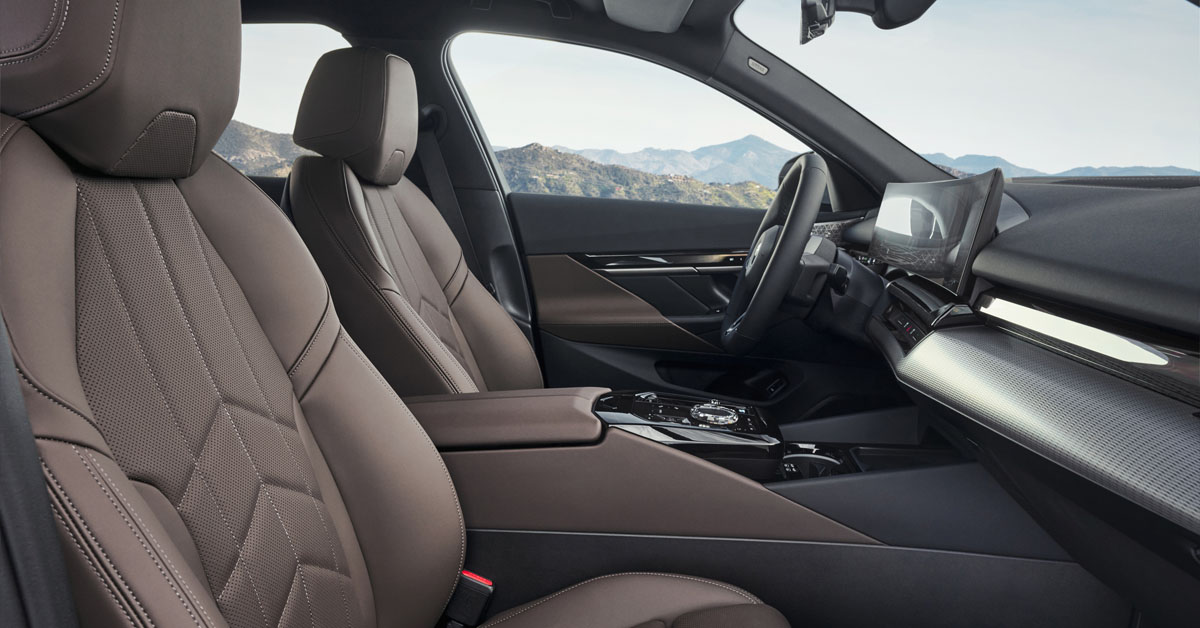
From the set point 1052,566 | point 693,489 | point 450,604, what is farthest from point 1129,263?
point 450,604

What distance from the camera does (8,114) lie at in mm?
634

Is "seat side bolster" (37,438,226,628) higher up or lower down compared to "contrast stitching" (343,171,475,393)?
higher up

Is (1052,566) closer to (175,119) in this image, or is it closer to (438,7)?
(175,119)

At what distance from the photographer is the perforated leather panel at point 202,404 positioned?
2.23 feet

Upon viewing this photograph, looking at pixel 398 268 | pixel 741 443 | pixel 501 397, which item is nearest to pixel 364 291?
pixel 398 268

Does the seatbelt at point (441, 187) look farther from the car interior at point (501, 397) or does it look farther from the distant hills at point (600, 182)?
the car interior at point (501, 397)

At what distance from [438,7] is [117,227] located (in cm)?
178

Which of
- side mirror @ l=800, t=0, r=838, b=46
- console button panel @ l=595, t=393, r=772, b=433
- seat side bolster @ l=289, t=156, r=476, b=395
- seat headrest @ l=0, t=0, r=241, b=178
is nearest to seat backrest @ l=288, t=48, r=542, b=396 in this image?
seat side bolster @ l=289, t=156, r=476, b=395

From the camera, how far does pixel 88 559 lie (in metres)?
0.57

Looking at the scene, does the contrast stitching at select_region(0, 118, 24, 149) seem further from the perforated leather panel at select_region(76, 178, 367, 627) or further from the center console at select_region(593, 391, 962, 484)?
the center console at select_region(593, 391, 962, 484)

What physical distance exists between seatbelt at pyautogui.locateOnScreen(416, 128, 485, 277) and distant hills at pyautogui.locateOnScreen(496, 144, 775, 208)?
7.8 inches

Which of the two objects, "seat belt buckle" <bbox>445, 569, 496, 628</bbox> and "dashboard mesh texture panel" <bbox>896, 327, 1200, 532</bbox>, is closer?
"dashboard mesh texture panel" <bbox>896, 327, 1200, 532</bbox>

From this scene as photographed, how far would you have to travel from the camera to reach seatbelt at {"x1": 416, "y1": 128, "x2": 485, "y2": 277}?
8.02 feet

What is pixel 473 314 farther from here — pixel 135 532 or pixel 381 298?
pixel 135 532
